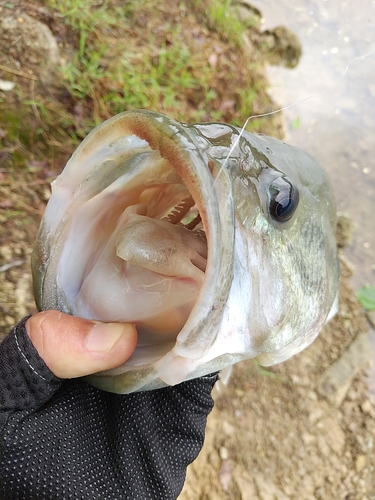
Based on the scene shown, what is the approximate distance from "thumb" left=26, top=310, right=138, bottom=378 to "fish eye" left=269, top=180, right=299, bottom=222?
1.61 feet

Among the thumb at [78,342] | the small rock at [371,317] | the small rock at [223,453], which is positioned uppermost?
the thumb at [78,342]

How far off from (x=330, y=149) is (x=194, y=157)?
4.76 m

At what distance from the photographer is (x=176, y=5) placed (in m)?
4.61

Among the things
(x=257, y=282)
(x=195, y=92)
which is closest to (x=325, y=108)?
(x=195, y=92)

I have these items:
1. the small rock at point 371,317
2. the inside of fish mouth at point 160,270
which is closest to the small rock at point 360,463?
the small rock at point 371,317

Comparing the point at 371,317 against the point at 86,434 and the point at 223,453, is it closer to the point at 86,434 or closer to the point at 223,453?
the point at 223,453

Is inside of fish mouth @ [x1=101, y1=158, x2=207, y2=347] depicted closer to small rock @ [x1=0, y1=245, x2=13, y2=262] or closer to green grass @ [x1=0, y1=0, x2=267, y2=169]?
small rock @ [x1=0, y1=245, x2=13, y2=262]

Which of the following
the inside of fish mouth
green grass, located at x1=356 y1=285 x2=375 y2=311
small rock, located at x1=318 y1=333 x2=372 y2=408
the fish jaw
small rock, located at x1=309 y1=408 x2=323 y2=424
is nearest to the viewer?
the fish jaw

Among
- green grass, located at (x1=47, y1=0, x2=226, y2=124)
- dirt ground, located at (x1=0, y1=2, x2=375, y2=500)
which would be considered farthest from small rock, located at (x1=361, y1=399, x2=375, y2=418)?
green grass, located at (x1=47, y1=0, x2=226, y2=124)

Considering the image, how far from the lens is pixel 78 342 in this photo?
1.13 meters

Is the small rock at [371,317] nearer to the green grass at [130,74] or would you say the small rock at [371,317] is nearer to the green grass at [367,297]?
the green grass at [367,297]

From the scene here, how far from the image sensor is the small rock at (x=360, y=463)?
11.0ft

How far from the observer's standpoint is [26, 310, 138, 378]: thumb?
113 cm

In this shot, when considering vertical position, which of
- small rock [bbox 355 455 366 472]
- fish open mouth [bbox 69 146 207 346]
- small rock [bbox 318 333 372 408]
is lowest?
small rock [bbox 355 455 366 472]
